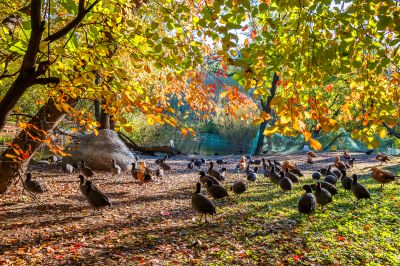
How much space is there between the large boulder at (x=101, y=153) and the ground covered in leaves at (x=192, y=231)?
5.24 meters

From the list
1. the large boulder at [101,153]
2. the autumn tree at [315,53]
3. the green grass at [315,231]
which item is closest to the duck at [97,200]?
the green grass at [315,231]

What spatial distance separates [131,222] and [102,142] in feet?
35.5

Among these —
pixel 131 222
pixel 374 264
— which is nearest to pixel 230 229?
pixel 131 222

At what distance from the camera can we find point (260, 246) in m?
7.24

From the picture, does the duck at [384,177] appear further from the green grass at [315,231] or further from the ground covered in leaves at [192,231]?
the green grass at [315,231]

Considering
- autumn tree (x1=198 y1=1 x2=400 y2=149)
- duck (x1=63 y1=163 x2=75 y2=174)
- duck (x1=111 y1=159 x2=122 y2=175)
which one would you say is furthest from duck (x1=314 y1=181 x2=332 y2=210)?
duck (x1=63 y1=163 x2=75 y2=174)

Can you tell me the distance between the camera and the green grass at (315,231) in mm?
6711

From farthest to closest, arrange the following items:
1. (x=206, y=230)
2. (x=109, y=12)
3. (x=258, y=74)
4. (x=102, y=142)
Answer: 1. (x=102, y=142)
2. (x=206, y=230)
3. (x=109, y=12)
4. (x=258, y=74)

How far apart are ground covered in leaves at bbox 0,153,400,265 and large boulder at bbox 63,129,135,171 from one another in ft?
17.2

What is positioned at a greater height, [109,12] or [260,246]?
[109,12]

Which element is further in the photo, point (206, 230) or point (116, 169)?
point (116, 169)

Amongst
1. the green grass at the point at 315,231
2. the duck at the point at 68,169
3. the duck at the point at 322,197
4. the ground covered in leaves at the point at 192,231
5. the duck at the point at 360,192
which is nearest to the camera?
the ground covered in leaves at the point at 192,231

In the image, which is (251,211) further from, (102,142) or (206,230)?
(102,142)

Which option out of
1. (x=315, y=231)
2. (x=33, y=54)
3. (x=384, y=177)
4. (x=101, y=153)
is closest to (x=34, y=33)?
(x=33, y=54)
